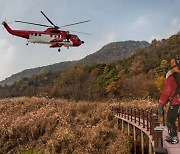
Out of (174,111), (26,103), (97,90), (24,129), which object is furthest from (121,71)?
(174,111)

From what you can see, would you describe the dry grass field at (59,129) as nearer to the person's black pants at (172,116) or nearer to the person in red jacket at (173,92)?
the person's black pants at (172,116)

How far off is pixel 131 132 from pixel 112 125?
2.92m

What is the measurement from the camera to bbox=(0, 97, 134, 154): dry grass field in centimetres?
1803

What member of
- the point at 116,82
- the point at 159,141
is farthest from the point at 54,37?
the point at 116,82

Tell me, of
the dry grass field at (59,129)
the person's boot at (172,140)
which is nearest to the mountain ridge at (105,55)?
the dry grass field at (59,129)

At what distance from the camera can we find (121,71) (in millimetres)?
64062

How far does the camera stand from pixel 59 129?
2066 centimetres

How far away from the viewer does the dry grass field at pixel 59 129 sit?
18.0 meters

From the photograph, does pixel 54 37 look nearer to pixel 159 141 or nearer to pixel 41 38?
pixel 41 38

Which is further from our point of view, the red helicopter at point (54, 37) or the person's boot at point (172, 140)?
the red helicopter at point (54, 37)

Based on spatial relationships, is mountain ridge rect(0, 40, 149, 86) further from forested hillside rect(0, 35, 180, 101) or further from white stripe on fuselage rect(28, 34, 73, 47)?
white stripe on fuselage rect(28, 34, 73, 47)

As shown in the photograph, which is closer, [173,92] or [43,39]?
[173,92]

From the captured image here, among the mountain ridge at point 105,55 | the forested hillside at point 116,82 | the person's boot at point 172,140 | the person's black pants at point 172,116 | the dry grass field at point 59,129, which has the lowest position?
the dry grass field at point 59,129

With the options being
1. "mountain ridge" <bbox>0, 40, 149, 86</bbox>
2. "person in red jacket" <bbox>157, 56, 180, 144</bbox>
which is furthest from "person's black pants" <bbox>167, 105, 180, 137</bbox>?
"mountain ridge" <bbox>0, 40, 149, 86</bbox>
